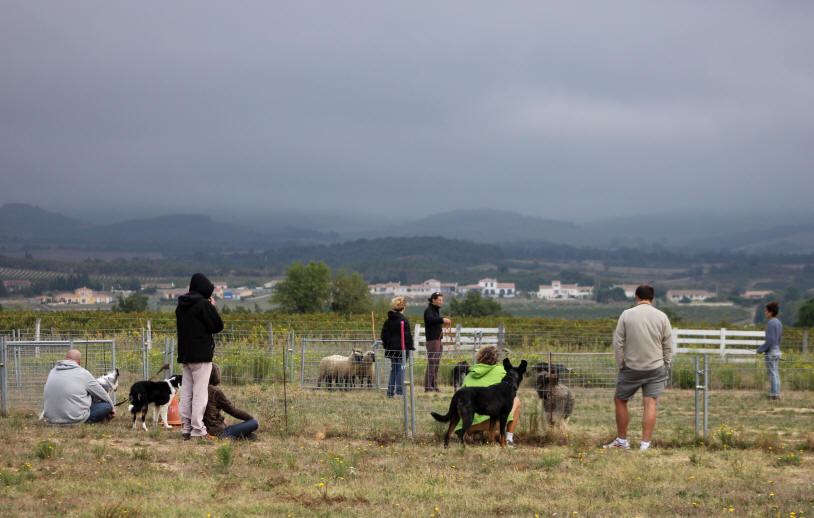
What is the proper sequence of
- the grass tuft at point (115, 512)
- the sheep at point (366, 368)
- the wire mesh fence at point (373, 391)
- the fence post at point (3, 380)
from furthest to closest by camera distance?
the sheep at point (366, 368), the fence post at point (3, 380), the wire mesh fence at point (373, 391), the grass tuft at point (115, 512)

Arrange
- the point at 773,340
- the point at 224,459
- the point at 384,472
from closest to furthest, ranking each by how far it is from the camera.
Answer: the point at 384,472
the point at 224,459
the point at 773,340

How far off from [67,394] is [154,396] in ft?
3.29

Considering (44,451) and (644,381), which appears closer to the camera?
(44,451)

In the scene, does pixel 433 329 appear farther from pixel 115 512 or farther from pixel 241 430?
pixel 115 512

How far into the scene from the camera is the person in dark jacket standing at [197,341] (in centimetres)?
845

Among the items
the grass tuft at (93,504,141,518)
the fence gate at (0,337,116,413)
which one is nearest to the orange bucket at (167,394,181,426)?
the fence gate at (0,337,116,413)

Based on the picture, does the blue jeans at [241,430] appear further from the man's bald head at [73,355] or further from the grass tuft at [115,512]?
the grass tuft at [115,512]

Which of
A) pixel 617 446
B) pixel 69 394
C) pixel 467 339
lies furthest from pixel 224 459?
pixel 467 339

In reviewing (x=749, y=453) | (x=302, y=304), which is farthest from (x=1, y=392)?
(x=302, y=304)

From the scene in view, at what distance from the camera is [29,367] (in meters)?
12.2

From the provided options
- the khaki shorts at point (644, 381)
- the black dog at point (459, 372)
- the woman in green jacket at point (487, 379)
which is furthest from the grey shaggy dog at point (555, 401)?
the black dog at point (459, 372)

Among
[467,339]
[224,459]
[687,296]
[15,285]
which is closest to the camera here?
[224,459]

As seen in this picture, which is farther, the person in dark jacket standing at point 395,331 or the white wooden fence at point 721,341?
the white wooden fence at point 721,341

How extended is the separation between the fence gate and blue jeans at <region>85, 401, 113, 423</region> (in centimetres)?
94
